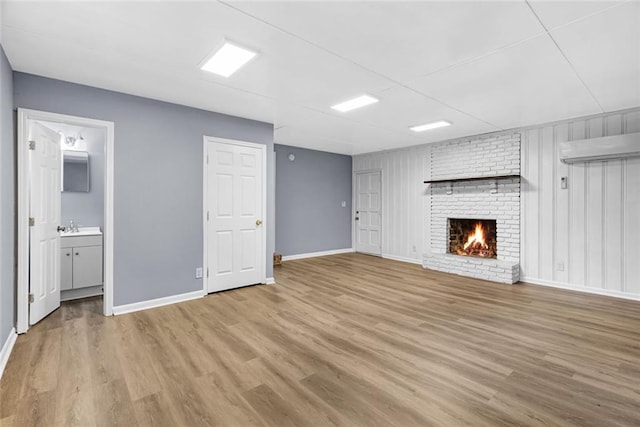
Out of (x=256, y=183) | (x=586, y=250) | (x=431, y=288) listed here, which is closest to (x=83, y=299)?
(x=256, y=183)

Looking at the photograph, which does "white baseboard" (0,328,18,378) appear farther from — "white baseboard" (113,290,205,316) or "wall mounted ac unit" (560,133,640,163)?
"wall mounted ac unit" (560,133,640,163)

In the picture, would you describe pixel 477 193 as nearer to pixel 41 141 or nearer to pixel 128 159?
pixel 128 159

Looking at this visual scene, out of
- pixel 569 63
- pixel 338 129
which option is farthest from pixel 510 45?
pixel 338 129

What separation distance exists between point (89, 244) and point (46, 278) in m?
0.92

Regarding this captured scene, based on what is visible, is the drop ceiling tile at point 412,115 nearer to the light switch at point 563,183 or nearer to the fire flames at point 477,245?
the light switch at point 563,183

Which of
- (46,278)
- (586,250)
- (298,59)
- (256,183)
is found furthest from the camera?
(256,183)

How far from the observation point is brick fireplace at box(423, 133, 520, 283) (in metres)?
5.17

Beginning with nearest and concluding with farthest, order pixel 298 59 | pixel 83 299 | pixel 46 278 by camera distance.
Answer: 1. pixel 298 59
2. pixel 46 278
3. pixel 83 299

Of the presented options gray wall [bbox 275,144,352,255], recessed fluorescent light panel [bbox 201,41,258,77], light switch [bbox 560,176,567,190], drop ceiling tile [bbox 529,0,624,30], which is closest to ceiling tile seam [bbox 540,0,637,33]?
drop ceiling tile [bbox 529,0,624,30]

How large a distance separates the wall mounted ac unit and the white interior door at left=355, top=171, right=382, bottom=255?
377 cm

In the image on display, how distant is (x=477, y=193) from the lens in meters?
5.67

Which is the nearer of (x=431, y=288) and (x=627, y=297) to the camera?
(x=627, y=297)

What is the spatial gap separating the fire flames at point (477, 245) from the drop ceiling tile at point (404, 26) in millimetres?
4111

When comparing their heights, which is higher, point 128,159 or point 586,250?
point 128,159
